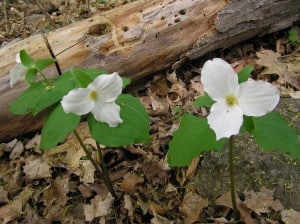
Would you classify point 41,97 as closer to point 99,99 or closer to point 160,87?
point 99,99

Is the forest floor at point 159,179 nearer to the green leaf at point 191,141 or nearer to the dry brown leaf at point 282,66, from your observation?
the dry brown leaf at point 282,66

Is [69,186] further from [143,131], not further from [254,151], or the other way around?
[254,151]

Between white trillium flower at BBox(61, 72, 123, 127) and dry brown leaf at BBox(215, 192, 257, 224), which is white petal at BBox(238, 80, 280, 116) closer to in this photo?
white trillium flower at BBox(61, 72, 123, 127)

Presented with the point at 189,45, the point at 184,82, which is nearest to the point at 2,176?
the point at 184,82

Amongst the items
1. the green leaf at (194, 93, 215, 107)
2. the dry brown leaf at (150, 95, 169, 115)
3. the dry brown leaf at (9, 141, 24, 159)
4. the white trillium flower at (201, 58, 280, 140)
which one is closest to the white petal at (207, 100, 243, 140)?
the white trillium flower at (201, 58, 280, 140)

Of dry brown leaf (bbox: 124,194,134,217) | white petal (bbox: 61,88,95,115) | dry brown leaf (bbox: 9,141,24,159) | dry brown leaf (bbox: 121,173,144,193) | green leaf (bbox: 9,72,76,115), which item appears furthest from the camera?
dry brown leaf (bbox: 9,141,24,159)

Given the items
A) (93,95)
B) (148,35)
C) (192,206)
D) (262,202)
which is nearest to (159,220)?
(192,206)

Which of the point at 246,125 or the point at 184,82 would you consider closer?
the point at 246,125
